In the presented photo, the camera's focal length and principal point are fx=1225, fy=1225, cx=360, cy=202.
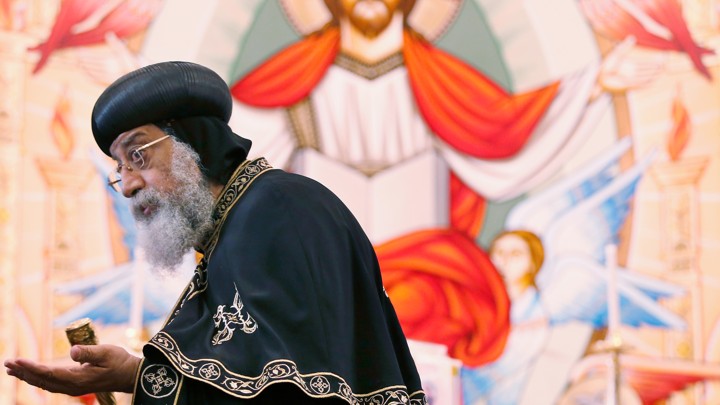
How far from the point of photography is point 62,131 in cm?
689

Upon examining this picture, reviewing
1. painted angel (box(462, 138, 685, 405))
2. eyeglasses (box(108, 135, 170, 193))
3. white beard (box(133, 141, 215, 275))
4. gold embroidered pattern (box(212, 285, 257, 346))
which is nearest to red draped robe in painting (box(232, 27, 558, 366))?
painted angel (box(462, 138, 685, 405))

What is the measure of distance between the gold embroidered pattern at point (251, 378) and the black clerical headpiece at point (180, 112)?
23.0 inches

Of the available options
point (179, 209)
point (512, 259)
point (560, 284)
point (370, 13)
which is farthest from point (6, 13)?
point (179, 209)

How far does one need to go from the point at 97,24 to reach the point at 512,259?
9.02ft

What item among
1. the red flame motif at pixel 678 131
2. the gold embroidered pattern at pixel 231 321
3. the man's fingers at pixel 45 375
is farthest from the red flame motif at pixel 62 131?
the gold embroidered pattern at pixel 231 321

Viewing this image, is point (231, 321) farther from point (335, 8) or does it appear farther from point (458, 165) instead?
point (335, 8)

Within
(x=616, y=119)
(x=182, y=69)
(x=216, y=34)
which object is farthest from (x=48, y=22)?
(x=182, y=69)

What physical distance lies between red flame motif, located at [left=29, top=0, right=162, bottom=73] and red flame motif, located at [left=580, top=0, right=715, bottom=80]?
8.58 feet

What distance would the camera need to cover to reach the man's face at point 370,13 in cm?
731

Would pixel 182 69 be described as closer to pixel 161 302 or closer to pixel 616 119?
pixel 161 302

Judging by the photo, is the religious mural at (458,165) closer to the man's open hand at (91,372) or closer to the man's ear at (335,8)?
the man's ear at (335,8)

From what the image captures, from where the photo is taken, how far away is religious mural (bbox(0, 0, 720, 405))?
22.2 feet

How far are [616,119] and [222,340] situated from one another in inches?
186

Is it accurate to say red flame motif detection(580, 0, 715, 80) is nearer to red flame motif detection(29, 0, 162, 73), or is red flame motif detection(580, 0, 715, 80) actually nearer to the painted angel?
the painted angel
